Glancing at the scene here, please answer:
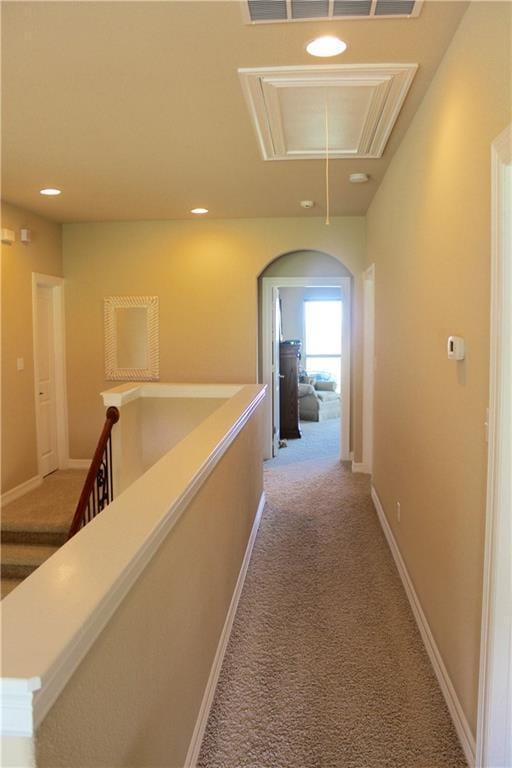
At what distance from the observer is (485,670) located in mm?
1884

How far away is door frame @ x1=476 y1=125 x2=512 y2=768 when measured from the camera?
1750 mm

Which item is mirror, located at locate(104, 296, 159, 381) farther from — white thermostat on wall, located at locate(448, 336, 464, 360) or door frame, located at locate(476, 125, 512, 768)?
door frame, located at locate(476, 125, 512, 768)

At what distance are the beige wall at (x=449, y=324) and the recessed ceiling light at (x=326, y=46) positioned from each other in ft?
1.46

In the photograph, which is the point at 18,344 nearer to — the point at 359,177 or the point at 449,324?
the point at 359,177

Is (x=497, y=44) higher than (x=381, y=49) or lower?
lower

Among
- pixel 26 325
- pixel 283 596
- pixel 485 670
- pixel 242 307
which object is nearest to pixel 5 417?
pixel 26 325

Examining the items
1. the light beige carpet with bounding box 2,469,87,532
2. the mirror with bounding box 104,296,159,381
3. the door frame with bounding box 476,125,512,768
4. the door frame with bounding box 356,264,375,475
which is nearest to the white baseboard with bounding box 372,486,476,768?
the door frame with bounding box 476,125,512,768

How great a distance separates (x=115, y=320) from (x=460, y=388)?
4747mm

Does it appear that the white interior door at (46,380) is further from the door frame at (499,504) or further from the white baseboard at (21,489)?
the door frame at (499,504)

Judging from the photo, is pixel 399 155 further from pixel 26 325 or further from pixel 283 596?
pixel 26 325

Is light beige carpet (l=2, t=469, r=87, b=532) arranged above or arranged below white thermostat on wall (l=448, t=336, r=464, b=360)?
below

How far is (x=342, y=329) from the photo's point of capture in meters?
6.51

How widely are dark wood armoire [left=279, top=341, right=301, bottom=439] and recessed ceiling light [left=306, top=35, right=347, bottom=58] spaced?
5569mm

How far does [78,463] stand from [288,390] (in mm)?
2894
